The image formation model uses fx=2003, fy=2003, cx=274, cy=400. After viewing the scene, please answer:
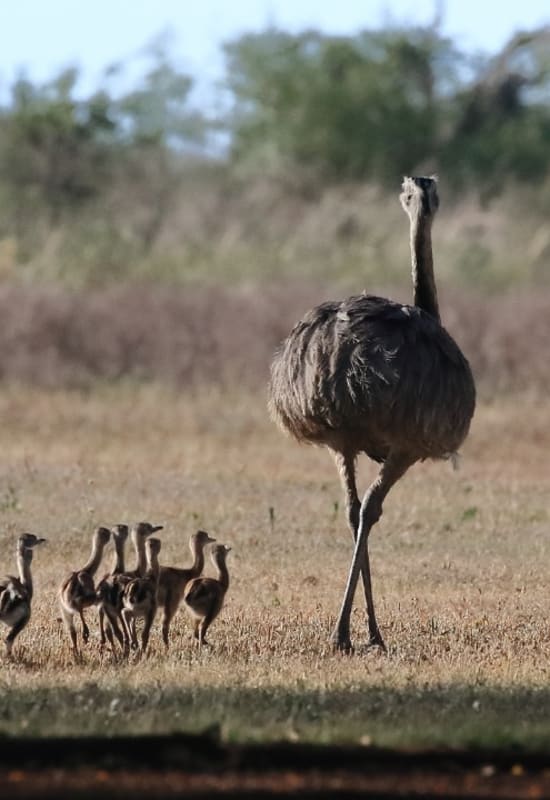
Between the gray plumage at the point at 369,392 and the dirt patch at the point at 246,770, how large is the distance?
2.86 metres

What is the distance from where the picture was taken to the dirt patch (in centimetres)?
678

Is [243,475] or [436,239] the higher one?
[436,239]

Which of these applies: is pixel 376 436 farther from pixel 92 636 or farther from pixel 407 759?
pixel 407 759

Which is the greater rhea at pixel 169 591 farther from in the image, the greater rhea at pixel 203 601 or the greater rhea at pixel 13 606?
the greater rhea at pixel 13 606

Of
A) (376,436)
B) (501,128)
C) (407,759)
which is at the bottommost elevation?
(407,759)

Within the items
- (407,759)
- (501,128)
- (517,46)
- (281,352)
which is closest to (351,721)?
(407,759)

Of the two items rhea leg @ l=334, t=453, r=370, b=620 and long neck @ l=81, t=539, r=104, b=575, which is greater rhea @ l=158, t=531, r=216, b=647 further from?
rhea leg @ l=334, t=453, r=370, b=620

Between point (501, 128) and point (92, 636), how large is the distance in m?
29.5

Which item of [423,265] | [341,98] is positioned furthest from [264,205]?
[423,265]

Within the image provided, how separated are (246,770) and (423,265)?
4.54 meters

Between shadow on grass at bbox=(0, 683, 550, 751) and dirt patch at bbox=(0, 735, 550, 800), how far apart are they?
0.61ft

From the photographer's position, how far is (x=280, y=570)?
12797mm

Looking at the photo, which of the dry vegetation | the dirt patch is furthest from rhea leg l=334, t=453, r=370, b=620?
→ the dry vegetation

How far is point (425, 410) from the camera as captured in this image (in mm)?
10062
